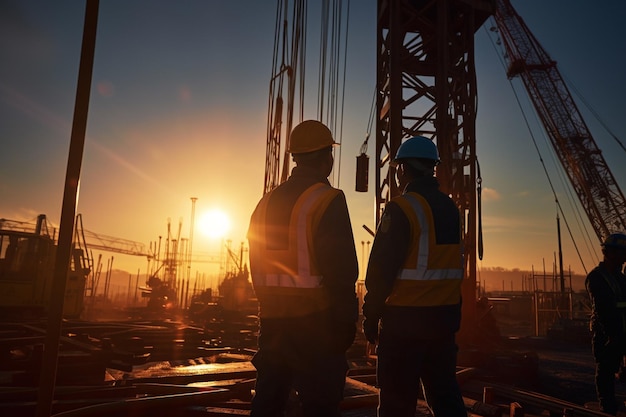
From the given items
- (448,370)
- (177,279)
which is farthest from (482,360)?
(177,279)

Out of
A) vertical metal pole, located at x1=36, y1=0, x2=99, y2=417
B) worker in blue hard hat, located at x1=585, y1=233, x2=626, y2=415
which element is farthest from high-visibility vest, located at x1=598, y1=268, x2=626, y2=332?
vertical metal pole, located at x1=36, y1=0, x2=99, y2=417

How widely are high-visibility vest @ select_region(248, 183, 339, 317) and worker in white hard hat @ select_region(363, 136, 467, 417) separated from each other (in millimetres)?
520

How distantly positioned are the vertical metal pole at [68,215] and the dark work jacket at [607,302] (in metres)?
5.01

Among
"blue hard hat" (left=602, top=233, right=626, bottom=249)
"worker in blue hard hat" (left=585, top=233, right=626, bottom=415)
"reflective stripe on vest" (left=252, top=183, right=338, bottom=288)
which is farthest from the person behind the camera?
"blue hard hat" (left=602, top=233, right=626, bottom=249)

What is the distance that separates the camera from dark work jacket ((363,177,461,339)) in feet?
8.90

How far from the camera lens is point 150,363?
789 cm

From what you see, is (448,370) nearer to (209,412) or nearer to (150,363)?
(209,412)

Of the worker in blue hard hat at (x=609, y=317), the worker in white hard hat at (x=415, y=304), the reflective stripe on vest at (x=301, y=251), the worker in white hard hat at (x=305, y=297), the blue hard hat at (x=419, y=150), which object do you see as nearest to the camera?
the worker in white hard hat at (x=305, y=297)

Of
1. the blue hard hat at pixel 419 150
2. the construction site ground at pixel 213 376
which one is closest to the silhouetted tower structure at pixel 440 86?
the construction site ground at pixel 213 376

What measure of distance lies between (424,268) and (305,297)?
2.78 ft

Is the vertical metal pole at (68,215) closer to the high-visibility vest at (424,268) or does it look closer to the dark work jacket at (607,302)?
the high-visibility vest at (424,268)

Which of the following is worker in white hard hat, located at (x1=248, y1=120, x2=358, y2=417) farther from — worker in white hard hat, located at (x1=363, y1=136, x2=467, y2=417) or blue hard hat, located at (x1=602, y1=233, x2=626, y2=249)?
blue hard hat, located at (x1=602, y1=233, x2=626, y2=249)

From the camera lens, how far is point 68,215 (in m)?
2.48

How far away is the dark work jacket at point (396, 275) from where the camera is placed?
271 centimetres
